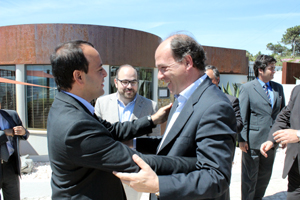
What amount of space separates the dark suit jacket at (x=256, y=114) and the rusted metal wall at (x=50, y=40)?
350cm

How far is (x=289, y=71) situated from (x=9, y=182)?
12431 mm

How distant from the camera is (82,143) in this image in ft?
3.75

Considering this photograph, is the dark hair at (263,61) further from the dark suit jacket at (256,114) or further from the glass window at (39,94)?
the glass window at (39,94)

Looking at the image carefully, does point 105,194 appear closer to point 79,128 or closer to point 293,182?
point 79,128

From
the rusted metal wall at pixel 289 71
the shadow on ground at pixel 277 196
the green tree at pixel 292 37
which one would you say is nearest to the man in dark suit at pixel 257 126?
the shadow on ground at pixel 277 196

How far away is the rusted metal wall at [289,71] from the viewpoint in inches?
430

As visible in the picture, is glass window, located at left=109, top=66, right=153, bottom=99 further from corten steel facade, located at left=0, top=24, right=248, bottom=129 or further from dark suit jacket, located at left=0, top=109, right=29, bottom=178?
dark suit jacket, located at left=0, top=109, right=29, bottom=178

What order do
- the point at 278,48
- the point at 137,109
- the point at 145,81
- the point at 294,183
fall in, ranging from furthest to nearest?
the point at 278,48
the point at 145,81
the point at 137,109
the point at 294,183

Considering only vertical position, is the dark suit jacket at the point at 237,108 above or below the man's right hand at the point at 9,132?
above

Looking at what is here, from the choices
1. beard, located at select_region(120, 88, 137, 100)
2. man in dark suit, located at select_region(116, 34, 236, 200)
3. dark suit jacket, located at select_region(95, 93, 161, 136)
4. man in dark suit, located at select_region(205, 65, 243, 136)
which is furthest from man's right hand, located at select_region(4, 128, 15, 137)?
man in dark suit, located at select_region(205, 65, 243, 136)

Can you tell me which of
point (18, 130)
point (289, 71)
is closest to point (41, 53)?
point (18, 130)

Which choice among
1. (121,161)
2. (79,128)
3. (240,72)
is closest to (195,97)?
(121,161)

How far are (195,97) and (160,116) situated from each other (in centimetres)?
64

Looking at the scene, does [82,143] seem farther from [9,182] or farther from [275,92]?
[275,92]
